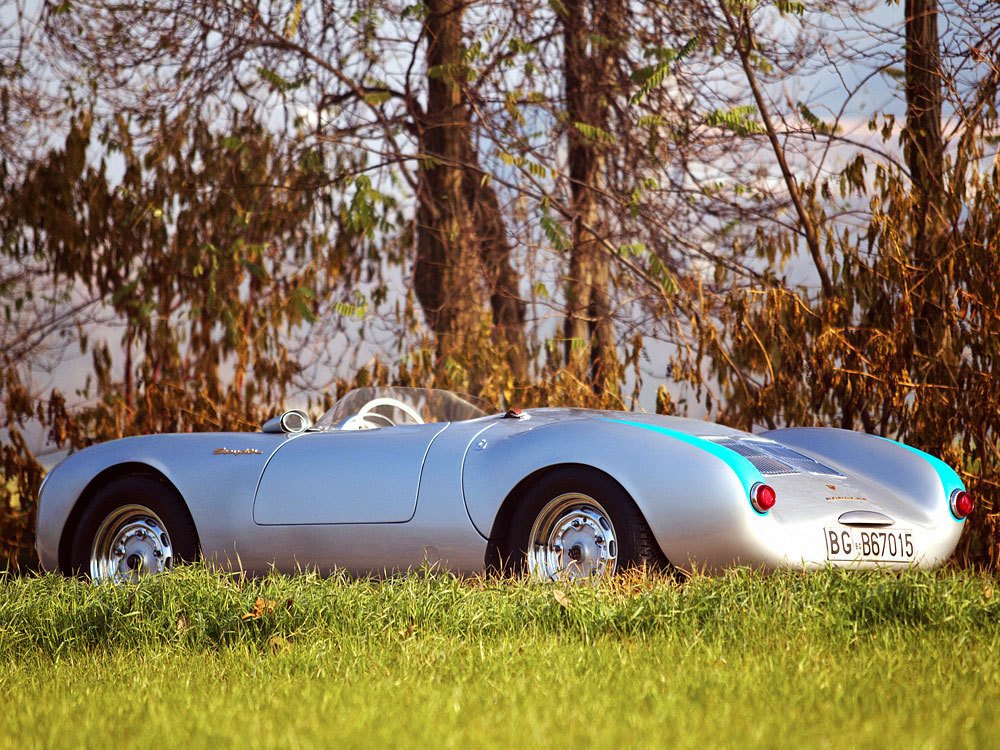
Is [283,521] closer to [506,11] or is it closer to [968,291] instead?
[968,291]

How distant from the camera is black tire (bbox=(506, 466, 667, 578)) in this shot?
554cm

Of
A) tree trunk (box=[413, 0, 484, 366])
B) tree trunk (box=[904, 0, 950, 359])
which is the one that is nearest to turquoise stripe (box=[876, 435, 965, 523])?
tree trunk (box=[904, 0, 950, 359])

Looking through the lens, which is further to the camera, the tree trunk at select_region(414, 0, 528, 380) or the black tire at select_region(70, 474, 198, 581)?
the tree trunk at select_region(414, 0, 528, 380)

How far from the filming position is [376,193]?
12.2 m

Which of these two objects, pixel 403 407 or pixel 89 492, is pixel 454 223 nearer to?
pixel 403 407

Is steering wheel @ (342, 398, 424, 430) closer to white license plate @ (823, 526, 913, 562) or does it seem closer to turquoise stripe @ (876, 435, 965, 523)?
white license plate @ (823, 526, 913, 562)

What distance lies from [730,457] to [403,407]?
8.25 feet

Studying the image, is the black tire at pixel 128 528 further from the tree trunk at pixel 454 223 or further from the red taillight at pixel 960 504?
the tree trunk at pixel 454 223

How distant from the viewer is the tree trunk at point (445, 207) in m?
13.1

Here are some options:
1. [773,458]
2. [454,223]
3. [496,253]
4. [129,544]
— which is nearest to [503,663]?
[773,458]

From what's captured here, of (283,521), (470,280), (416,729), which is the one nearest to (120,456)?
(283,521)

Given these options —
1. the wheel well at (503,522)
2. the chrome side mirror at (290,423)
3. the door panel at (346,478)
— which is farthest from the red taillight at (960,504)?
the chrome side mirror at (290,423)

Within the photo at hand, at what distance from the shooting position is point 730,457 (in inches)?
216

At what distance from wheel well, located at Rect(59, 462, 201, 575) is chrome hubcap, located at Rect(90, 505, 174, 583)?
209 millimetres
